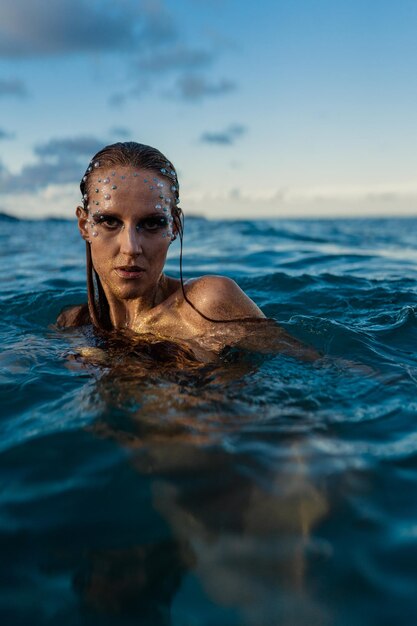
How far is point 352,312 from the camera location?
560cm

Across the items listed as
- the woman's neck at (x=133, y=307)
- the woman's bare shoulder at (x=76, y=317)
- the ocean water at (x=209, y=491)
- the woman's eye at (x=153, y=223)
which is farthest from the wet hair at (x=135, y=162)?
the ocean water at (x=209, y=491)

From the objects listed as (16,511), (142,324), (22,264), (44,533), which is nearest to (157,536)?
(44,533)

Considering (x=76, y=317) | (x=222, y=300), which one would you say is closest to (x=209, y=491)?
(x=222, y=300)

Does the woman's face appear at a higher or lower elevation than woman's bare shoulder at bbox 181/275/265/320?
higher

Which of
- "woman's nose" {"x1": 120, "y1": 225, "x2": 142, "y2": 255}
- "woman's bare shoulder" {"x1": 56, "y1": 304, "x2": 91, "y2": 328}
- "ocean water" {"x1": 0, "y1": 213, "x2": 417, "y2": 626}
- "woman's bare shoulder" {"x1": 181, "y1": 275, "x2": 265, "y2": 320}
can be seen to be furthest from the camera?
"woman's bare shoulder" {"x1": 56, "y1": 304, "x2": 91, "y2": 328}

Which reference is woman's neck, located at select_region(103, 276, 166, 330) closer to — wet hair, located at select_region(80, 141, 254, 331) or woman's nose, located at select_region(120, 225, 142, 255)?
wet hair, located at select_region(80, 141, 254, 331)

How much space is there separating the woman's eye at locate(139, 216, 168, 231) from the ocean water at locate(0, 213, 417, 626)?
0.81 metres

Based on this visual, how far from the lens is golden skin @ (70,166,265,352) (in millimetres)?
3312

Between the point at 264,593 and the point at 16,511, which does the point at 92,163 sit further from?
the point at 264,593

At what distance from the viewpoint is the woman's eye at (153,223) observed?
3350mm

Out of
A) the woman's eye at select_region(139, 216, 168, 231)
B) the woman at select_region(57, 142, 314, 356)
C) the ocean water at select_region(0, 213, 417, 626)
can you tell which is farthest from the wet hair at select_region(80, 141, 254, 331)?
the ocean water at select_region(0, 213, 417, 626)

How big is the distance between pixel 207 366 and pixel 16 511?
1485 millimetres

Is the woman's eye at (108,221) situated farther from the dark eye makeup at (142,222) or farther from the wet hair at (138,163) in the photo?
the wet hair at (138,163)

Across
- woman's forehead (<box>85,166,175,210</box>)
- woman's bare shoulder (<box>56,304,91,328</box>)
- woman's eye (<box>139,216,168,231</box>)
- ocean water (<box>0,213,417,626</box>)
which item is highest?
woman's forehead (<box>85,166,175,210</box>)
